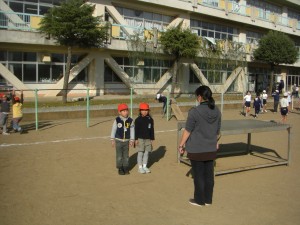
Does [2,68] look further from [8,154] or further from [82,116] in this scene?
[8,154]

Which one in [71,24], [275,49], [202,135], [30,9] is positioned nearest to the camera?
[202,135]

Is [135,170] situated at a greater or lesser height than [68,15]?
lesser

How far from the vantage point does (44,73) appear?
81.3 ft

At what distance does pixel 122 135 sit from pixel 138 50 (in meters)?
20.2

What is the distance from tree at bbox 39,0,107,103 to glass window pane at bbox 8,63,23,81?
10.7 feet

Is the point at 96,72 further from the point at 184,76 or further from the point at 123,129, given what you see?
the point at 123,129

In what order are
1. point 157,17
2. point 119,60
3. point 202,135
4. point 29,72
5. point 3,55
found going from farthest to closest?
point 157,17 < point 119,60 < point 29,72 < point 3,55 < point 202,135

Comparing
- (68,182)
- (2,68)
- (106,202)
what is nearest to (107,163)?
(68,182)

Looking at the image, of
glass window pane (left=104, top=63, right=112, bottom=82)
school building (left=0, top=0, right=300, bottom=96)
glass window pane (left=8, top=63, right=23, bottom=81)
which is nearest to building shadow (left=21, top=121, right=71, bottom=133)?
school building (left=0, top=0, right=300, bottom=96)

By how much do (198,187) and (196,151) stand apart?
0.57 meters

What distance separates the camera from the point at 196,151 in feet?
17.2

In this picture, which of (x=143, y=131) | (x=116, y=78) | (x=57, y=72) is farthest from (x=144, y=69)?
(x=143, y=131)

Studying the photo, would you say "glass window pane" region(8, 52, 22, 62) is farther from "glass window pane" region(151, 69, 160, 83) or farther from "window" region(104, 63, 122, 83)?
"glass window pane" region(151, 69, 160, 83)

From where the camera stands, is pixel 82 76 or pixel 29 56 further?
pixel 82 76
